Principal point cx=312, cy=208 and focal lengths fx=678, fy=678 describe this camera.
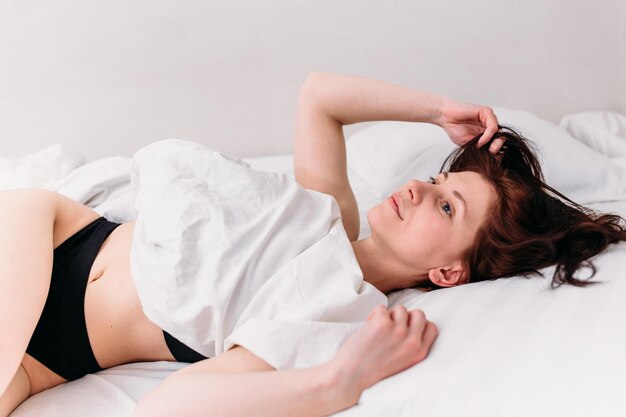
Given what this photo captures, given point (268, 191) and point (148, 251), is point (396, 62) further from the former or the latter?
point (148, 251)

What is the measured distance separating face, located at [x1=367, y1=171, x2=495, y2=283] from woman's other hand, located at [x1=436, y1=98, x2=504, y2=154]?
10 cm

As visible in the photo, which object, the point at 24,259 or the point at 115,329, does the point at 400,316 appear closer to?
the point at 115,329

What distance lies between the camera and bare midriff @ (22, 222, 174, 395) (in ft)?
3.88

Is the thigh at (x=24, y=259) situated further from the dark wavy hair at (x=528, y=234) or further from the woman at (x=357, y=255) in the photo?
the dark wavy hair at (x=528, y=234)

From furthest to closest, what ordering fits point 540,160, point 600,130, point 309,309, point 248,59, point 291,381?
point 248,59 < point 600,130 < point 540,160 < point 309,309 < point 291,381

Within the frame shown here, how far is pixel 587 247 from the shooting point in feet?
4.02

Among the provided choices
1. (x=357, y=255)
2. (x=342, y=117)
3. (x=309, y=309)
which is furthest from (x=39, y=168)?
(x=309, y=309)

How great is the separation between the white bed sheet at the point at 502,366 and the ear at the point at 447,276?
6 cm

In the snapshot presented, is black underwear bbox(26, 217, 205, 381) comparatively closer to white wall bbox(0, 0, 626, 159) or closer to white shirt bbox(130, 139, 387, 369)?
white shirt bbox(130, 139, 387, 369)

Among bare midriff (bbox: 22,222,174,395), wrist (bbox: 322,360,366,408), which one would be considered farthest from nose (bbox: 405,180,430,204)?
bare midriff (bbox: 22,222,174,395)

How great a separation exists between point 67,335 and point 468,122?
2.84ft

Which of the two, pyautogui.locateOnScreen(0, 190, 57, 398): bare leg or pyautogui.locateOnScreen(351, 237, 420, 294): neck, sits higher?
pyautogui.locateOnScreen(0, 190, 57, 398): bare leg

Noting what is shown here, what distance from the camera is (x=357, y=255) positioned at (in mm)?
1306

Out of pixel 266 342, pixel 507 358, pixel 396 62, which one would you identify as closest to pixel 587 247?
pixel 507 358
